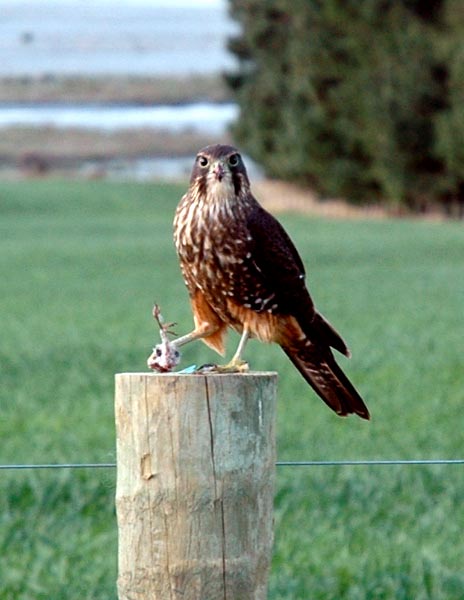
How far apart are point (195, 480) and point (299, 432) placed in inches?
285

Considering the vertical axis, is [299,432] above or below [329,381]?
below

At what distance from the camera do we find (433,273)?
1172 inches

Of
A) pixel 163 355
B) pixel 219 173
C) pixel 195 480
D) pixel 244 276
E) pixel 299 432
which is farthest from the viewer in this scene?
pixel 299 432

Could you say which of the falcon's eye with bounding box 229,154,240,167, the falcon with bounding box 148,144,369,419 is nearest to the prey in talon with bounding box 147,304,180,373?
the falcon with bounding box 148,144,369,419

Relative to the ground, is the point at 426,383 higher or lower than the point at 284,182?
lower

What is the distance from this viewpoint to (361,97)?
51.6 metres

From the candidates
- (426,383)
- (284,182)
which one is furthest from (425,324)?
(284,182)

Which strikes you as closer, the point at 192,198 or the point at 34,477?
the point at 192,198

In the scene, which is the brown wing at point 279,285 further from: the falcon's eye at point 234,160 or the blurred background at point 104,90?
the blurred background at point 104,90

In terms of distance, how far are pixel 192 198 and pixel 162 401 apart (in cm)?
74

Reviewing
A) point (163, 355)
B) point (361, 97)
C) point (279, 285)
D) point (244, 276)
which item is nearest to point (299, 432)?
point (279, 285)

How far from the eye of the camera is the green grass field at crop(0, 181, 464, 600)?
6.54 meters

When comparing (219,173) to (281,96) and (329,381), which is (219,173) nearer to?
(329,381)

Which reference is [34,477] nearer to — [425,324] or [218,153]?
[218,153]
